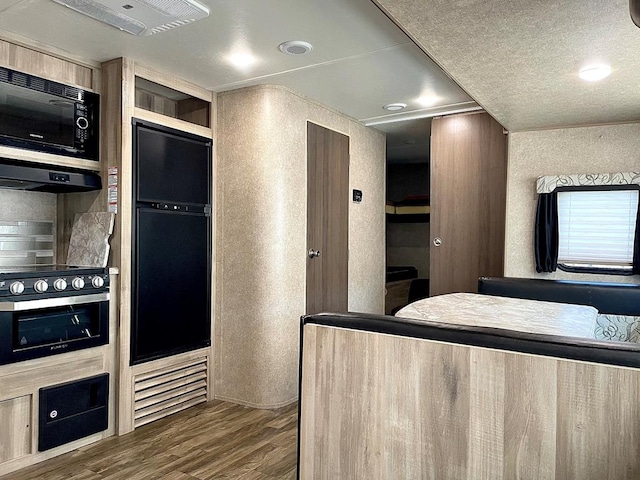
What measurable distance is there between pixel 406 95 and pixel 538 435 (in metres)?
2.78

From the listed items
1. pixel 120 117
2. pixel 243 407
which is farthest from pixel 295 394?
pixel 120 117

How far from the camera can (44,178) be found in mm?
2643

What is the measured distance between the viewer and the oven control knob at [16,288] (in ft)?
7.76

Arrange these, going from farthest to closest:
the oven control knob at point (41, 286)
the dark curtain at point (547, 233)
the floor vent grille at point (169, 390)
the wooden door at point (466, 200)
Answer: the wooden door at point (466, 200) → the dark curtain at point (547, 233) → the floor vent grille at point (169, 390) → the oven control knob at point (41, 286)

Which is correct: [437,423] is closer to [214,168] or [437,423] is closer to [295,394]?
[295,394]

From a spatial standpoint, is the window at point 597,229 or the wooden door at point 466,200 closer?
the window at point 597,229

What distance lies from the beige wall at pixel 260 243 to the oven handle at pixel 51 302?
3.19 feet

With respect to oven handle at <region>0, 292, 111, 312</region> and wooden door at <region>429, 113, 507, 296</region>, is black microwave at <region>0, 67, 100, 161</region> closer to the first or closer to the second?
oven handle at <region>0, 292, 111, 312</region>

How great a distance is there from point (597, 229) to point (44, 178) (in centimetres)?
365

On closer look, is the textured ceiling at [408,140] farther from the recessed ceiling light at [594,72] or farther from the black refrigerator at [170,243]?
the black refrigerator at [170,243]

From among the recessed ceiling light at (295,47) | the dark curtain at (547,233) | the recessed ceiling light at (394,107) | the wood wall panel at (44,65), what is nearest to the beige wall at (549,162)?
the dark curtain at (547,233)

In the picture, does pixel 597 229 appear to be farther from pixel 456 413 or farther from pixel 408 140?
pixel 456 413

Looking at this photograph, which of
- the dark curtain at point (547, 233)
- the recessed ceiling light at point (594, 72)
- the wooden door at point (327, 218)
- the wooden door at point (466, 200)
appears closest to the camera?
the recessed ceiling light at point (594, 72)

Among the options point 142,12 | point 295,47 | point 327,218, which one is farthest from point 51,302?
point 327,218
